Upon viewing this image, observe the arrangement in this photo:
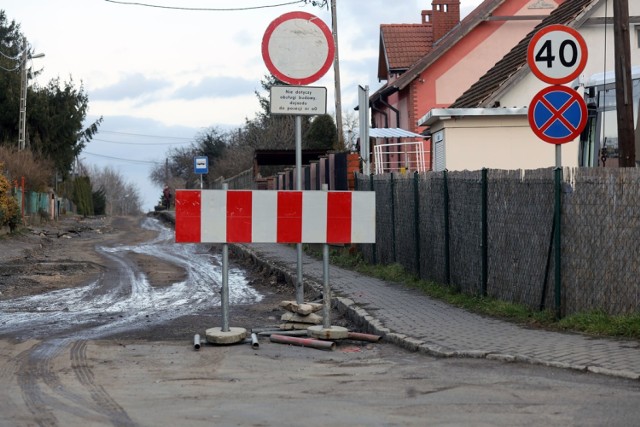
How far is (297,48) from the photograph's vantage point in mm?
9812

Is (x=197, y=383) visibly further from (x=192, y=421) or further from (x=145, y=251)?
(x=145, y=251)

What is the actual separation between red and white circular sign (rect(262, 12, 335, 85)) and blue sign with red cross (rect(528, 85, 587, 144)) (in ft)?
7.41

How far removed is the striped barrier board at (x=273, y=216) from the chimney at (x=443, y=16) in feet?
102

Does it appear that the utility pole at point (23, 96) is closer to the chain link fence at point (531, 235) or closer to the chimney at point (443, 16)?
the chimney at point (443, 16)

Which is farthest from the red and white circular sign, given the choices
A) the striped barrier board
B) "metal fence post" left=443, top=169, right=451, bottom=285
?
"metal fence post" left=443, top=169, right=451, bottom=285

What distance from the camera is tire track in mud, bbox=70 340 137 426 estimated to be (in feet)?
19.2

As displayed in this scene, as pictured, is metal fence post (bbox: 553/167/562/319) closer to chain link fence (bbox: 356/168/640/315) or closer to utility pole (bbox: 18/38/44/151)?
chain link fence (bbox: 356/168/640/315)

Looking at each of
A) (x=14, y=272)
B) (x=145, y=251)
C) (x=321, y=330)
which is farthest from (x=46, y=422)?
(x=145, y=251)

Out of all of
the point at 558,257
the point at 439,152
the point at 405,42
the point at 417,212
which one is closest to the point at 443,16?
the point at 405,42

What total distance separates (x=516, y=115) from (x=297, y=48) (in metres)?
12.4

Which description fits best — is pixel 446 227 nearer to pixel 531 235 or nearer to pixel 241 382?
pixel 531 235

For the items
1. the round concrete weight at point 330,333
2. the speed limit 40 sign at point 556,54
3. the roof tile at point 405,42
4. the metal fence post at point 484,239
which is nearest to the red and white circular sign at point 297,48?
the speed limit 40 sign at point 556,54

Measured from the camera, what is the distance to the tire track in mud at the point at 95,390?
19.2 feet

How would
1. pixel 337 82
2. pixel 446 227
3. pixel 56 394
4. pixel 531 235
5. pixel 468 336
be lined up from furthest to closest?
1. pixel 337 82
2. pixel 446 227
3. pixel 531 235
4. pixel 468 336
5. pixel 56 394
